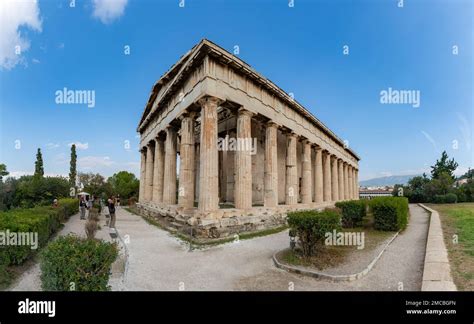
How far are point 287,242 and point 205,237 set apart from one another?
369cm

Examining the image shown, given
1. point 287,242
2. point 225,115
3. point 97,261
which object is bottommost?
point 287,242

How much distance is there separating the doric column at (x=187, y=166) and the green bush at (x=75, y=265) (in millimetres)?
9404

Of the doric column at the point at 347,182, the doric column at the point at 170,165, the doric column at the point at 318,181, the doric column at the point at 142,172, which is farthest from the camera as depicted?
the doric column at the point at 347,182

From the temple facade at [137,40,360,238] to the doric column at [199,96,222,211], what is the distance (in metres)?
0.05

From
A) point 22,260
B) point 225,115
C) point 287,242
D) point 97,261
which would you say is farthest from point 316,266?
point 225,115

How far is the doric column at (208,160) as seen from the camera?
12.5 meters

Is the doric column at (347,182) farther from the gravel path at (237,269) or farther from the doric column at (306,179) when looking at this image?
the gravel path at (237,269)

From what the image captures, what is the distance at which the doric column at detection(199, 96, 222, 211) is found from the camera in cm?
1255

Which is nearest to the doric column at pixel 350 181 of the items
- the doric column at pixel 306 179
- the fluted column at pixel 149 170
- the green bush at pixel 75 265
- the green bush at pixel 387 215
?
the doric column at pixel 306 179

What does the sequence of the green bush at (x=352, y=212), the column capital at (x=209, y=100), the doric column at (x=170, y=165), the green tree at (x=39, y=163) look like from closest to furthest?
the column capital at (x=209, y=100)
the green bush at (x=352, y=212)
the doric column at (x=170, y=165)
the green tree at (x=39, y=163)

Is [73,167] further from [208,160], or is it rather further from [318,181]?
[208,160]

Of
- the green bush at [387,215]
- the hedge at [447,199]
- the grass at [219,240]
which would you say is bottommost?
the hedge at [447,199]
